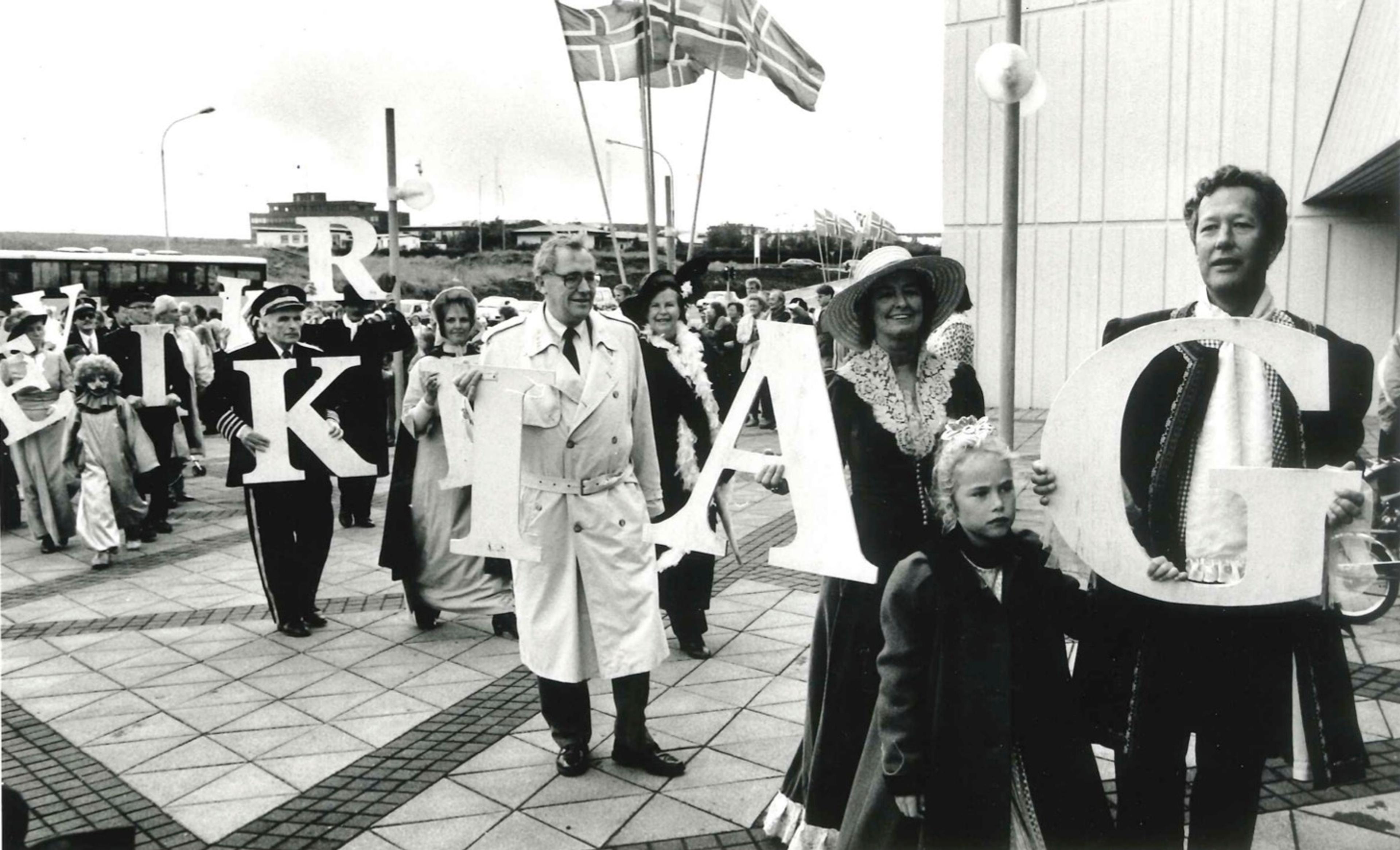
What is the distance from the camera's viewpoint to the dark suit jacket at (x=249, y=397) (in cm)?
594

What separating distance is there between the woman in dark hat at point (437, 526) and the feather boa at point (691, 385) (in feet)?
4.08

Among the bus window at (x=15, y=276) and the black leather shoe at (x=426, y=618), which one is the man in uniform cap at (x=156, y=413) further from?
the bus window at (x=15, y=276)

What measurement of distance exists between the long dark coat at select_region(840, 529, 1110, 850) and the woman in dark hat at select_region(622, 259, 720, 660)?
9.78 feet

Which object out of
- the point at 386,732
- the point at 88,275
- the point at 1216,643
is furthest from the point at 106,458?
the point at 88,275

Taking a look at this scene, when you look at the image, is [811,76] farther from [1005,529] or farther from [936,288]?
[1005,529]

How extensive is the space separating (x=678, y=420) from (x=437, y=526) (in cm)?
167

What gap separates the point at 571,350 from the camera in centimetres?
432

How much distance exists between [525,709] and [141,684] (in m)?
2.10

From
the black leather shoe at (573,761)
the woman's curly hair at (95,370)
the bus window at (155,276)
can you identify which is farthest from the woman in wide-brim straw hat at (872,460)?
the bus window at (155,276)

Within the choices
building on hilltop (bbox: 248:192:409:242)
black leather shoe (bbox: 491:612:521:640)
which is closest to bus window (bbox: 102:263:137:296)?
building on hilltop (bbox: 248:192:409:242)

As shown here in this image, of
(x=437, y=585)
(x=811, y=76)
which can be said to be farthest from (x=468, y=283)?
(x=437, y=585)

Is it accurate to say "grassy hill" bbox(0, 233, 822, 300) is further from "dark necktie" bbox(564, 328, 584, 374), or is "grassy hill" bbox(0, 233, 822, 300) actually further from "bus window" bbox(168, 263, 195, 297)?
"dark necktie" bbox(564, 328, 584, 374)

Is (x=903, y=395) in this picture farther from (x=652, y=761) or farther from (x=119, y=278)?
(x=119, y=278)

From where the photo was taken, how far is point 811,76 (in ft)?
29.6
